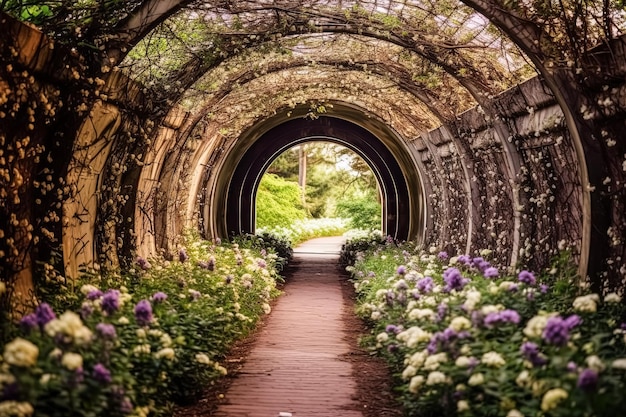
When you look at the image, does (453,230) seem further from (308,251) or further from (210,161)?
(308,251)

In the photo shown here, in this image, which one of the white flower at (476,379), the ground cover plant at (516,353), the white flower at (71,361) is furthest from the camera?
the white flower at (476,379)

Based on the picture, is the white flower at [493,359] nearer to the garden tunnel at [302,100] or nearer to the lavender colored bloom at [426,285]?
the garden tunnel at [302,100]

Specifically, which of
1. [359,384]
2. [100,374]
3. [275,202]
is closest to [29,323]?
[100,374]

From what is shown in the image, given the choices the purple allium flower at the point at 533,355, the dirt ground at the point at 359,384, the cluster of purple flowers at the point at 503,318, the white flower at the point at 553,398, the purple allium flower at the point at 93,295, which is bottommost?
the dirt ground at the point at 359,384

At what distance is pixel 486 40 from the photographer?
8453 millimetres

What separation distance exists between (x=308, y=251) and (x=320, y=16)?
16085 millimetres

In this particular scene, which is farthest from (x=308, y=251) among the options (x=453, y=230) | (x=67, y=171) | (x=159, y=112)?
(x=67, y=171)

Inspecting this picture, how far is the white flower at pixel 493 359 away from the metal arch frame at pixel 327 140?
47.9 feet

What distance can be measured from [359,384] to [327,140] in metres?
13.2

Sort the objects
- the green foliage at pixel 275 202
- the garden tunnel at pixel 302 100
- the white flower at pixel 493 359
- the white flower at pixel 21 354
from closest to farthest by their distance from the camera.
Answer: the white flower at pixel 21 354, the white flower at pixel 493 359, the garden tunnel at pixel 302 100, the green foliage at pixel 275 202

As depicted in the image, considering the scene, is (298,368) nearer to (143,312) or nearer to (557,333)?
(143,312)

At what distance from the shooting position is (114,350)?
14.4ft

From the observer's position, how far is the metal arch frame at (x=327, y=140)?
62.2ft

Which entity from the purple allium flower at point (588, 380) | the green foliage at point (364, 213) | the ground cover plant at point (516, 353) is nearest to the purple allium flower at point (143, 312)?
the ground cover plant at point (516, 353)
